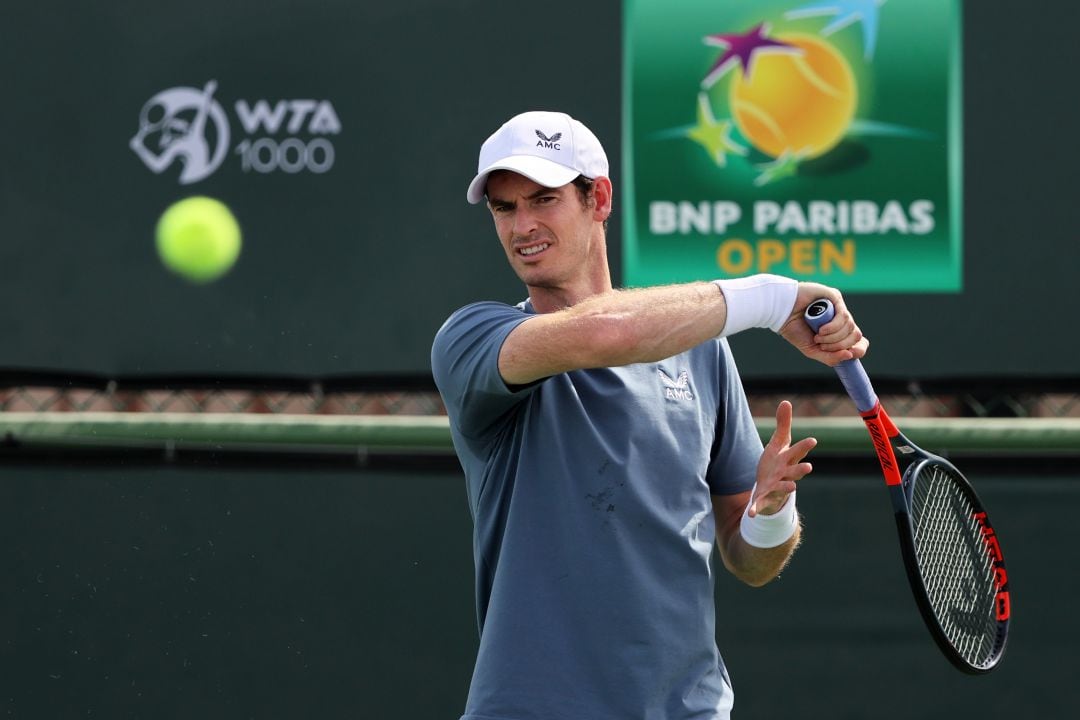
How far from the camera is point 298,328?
3.80 meters

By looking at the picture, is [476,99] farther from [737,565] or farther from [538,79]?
[737,565]

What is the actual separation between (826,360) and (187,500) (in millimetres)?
1757

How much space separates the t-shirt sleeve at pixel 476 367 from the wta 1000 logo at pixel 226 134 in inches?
51.4

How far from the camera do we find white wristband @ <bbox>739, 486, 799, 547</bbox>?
8.78 feet

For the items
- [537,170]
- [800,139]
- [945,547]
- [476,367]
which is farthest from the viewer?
[800,139]

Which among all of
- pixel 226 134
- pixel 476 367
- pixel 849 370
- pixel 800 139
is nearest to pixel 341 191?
pixel 226 134

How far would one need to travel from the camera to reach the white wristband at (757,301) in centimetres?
240

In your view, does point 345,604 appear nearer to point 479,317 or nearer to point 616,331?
point 479,317

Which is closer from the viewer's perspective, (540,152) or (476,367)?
(476,367)

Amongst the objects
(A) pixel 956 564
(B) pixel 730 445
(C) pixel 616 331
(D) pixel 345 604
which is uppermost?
(C) pixel 616 331

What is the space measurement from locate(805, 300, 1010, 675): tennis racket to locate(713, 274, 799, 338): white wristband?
226 millimetres

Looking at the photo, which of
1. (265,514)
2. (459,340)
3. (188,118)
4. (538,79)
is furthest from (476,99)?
(459,340)

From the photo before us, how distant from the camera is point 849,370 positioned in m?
2.64

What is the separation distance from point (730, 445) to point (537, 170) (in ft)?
1.85
